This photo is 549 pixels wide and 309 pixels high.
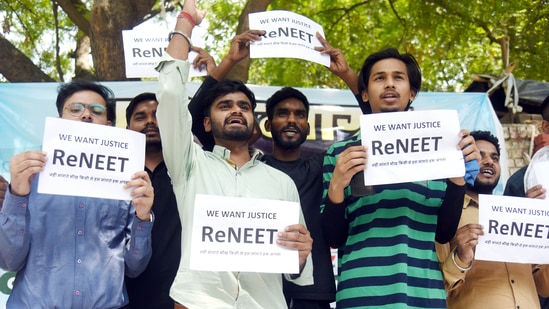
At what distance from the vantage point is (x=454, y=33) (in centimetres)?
798

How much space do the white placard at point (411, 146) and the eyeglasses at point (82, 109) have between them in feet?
4.47

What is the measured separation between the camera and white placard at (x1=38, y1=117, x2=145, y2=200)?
2859mm

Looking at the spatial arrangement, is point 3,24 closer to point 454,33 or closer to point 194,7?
point 194,7

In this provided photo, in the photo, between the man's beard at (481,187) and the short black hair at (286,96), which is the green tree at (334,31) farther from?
the man's beard at (481,187)

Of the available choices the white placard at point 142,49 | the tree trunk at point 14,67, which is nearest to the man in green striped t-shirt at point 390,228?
the white placard at point 142,49

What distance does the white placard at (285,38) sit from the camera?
3.83 meters

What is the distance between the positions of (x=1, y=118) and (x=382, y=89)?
3502 mm

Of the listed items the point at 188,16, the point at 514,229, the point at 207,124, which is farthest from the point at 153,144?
the point at 514,229

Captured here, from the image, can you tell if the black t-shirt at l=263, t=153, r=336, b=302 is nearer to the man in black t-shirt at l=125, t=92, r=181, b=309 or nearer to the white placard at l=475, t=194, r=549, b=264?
the man in black t-shirt at l=125, t=92, r=181, b=309

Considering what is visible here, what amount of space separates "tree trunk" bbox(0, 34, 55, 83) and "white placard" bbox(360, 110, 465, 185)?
4121mm

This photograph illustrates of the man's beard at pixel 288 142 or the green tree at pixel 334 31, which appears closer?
the man's beard at pixel 288 142

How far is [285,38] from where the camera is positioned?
3.86 m

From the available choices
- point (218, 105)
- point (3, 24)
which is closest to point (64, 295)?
point (218, 105)

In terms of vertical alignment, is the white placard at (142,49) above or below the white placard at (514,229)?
above
